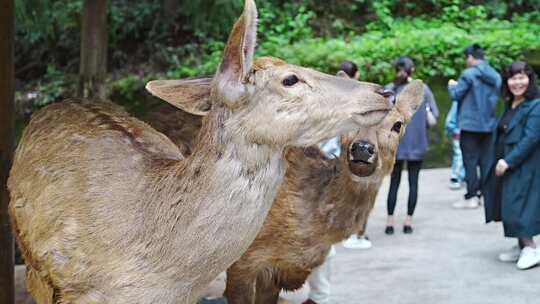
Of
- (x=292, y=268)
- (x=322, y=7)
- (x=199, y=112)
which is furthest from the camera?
(x=322, y=7)

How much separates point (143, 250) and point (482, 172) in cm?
705

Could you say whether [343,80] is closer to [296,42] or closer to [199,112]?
[199,112]

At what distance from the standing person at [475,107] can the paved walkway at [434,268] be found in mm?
847

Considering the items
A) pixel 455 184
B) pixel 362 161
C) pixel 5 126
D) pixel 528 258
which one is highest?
pixel 362 161

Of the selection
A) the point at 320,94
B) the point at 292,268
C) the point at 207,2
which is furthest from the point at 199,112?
the point at 207,2

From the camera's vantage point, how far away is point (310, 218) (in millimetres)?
5680

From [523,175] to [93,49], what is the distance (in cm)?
444

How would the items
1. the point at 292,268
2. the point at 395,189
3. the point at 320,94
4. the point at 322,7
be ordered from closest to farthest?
1. the point at 320,94
2. the point at 292,268
3. the point at 395,189
4. the point at 322,7

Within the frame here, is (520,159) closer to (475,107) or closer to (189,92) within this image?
(475,107)

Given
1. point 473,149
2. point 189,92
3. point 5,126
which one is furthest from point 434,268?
point 189,92

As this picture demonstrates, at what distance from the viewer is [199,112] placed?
3783mm

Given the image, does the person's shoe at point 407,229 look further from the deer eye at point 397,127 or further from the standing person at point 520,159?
the deer eye at point 397,127

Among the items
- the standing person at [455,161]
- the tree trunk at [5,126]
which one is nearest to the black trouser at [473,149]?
the standing person at [455,161]

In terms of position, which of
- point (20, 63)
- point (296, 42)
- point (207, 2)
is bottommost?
point (20, 63)
